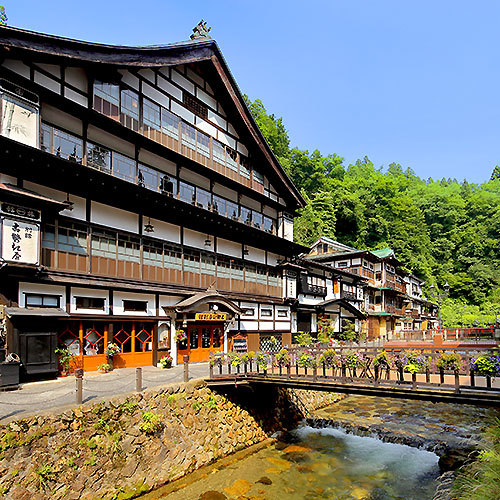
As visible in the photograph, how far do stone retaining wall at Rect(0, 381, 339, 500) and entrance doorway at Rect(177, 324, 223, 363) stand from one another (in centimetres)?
549

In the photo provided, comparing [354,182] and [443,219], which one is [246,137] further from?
[443,219]

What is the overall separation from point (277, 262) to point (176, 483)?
1938 cm

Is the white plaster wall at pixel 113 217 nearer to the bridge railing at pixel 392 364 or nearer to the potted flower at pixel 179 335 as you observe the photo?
the potted flower at pixel 179 335

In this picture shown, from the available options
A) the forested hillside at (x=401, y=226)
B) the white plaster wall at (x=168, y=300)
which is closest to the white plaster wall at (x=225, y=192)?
the white plaster wall at (x=168, y=300)

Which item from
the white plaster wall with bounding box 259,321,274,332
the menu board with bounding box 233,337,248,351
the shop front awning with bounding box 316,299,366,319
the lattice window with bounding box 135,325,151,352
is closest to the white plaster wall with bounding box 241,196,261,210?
the white plaster wall with bounding box 259,321,274,332

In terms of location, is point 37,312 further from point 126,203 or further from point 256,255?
point 256,255

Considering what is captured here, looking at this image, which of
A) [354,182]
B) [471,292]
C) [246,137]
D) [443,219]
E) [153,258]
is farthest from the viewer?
[443,219]

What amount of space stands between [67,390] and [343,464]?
10903 mm

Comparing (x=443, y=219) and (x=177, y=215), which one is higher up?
(x=443, y=219)

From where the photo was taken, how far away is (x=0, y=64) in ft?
48.0

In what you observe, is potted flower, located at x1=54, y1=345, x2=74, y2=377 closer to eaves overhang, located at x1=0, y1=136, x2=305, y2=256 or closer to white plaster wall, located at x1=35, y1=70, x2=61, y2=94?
eaves overhang, located at x1=0, y1=136, x2=305, y2=256

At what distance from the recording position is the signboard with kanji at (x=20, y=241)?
13.6 meters

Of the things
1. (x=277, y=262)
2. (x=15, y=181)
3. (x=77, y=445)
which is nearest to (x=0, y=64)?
(x=15, y=181)

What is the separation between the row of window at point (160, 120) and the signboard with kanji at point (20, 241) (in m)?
7.01
